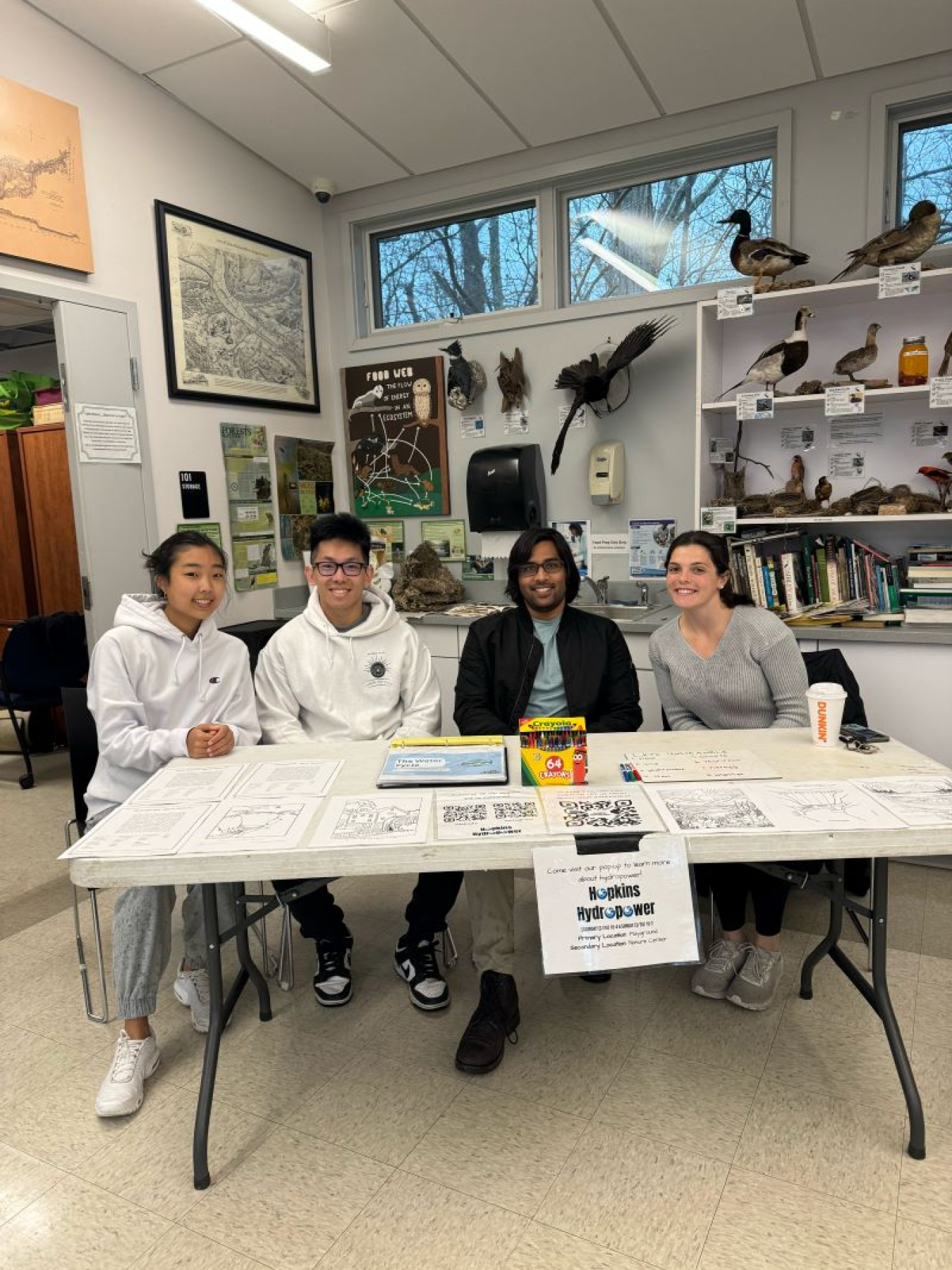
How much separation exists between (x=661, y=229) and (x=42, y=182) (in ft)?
8.21

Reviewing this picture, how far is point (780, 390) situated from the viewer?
3338mm

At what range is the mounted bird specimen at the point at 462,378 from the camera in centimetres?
397

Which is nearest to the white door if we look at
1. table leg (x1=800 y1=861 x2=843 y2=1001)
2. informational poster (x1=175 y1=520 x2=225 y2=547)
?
informational poster (x1=175 y1=520 x2=225 y2=547)

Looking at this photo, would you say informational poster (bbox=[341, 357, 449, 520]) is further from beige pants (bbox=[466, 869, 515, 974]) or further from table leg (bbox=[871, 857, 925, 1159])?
table leg (bbox=[871, 857, 925, 1159])

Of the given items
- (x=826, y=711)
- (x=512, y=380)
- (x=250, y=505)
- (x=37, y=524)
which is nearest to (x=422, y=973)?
(x=826, y=711)

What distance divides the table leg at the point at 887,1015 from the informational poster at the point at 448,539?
112 inches

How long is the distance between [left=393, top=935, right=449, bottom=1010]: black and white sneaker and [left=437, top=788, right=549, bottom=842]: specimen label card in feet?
2.58

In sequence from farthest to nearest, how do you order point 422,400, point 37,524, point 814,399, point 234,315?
point 37,524, point 422,400, point 234,315, point 814,399

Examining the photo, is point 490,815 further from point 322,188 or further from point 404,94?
point 322,188

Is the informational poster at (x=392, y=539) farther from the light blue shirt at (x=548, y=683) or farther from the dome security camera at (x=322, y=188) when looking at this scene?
the light blue shirt at (x=548, y=683)

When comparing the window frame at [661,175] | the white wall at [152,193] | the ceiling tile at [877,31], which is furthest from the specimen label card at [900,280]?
the white wall at [152,193]

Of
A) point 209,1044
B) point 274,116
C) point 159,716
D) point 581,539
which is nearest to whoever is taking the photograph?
point 209,1044

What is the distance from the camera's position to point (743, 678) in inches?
87.0

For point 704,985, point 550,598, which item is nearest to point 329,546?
point 550,598
